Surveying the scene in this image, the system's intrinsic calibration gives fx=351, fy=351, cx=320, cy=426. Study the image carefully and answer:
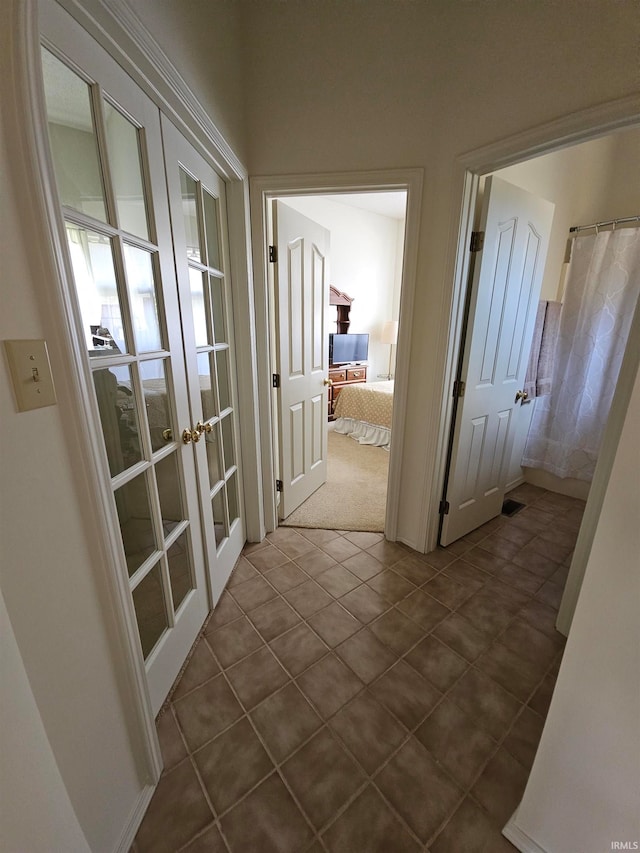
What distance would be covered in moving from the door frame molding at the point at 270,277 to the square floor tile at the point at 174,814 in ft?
4.42

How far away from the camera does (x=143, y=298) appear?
3.66 ft

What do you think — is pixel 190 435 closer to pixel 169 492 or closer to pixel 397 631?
pixel 169 492

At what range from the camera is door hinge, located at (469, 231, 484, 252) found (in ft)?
5.83

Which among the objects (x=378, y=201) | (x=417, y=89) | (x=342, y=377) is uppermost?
(x=378, y=201)

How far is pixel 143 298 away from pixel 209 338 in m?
0.52

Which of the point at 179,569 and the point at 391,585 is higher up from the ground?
the point at 179,569

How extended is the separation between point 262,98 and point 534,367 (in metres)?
2.50

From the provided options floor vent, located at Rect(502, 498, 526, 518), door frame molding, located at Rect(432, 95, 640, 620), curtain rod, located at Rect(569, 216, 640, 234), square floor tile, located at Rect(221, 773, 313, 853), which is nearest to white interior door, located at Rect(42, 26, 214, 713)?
square floor tile, located at Rect(221, 773, 313, 853)

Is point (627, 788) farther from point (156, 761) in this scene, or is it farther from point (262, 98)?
point (262, 98)

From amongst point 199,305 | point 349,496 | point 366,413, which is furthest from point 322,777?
point 366,413

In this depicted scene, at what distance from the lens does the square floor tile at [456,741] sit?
1129 millimetres

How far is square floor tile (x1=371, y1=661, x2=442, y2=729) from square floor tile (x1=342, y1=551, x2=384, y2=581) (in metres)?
0.56

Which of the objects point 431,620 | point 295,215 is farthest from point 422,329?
point 431,620

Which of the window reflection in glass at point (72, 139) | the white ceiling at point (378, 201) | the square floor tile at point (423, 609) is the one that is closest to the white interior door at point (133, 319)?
the window reflection in glass at point (72, 139)
